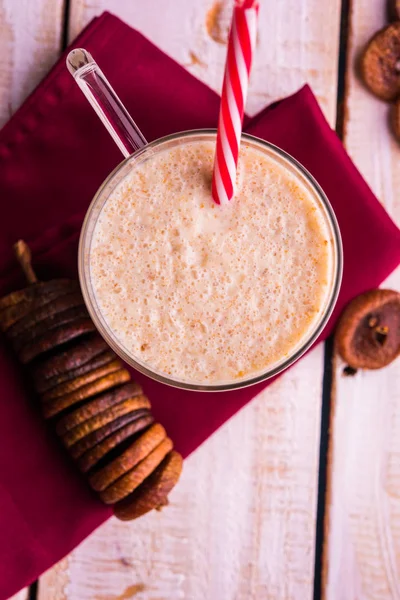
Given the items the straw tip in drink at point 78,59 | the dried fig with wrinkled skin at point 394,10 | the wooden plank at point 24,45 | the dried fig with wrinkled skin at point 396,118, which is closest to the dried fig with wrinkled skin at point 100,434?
the wooden plank at point 24,45

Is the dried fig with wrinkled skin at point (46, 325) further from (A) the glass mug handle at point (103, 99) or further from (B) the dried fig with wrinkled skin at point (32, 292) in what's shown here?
(A) the glass mug handle at point (103, 99)

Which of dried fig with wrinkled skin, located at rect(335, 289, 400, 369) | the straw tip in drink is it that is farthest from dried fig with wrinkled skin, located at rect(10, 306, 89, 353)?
dried fig with wrinkled skin, located at rect(335, 289, 400, 369)

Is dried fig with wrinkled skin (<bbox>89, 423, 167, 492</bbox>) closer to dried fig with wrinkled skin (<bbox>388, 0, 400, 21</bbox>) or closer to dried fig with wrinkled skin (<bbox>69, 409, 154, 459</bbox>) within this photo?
dried fig with wrinkled skin (<bbox>69, 409, 154, 459</bbox>)

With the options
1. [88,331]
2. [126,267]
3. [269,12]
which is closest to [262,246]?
[126,267]

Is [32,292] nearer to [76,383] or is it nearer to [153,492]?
[76,383]

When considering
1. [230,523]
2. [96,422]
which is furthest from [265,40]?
[230,523]

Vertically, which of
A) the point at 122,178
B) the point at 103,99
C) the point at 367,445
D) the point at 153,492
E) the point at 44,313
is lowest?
the point at 367,445
